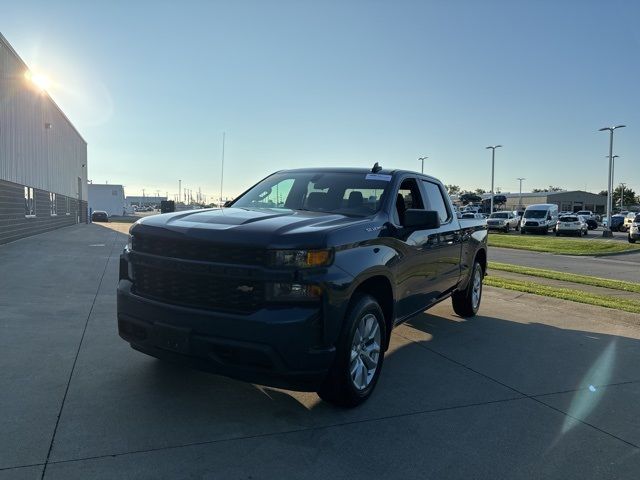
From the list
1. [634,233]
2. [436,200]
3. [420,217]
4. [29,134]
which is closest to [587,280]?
[436,200]

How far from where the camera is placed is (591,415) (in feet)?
13.1

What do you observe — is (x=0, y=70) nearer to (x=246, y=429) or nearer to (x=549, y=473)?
(x=246, y=429)

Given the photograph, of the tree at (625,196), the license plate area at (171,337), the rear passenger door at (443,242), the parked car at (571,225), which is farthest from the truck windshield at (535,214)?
the tree at (625,196)

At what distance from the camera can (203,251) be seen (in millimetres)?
3574

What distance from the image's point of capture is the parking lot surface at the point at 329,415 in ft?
10.1

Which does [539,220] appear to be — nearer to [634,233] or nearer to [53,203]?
[634,233]

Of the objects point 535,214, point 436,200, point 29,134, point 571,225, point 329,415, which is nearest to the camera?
point 329,415

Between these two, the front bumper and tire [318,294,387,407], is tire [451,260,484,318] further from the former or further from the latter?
the front bumper

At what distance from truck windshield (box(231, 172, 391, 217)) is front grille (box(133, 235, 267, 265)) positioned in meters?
1.31

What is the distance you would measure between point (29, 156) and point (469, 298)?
70.2 feet

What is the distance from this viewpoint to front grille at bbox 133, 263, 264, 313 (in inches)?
135

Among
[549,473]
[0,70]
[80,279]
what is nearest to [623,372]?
[549,473]

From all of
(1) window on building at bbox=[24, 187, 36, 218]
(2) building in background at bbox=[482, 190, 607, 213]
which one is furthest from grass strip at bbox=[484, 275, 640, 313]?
(2) building in background at bbox=[482, 190, 607, 213]

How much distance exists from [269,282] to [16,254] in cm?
1319
